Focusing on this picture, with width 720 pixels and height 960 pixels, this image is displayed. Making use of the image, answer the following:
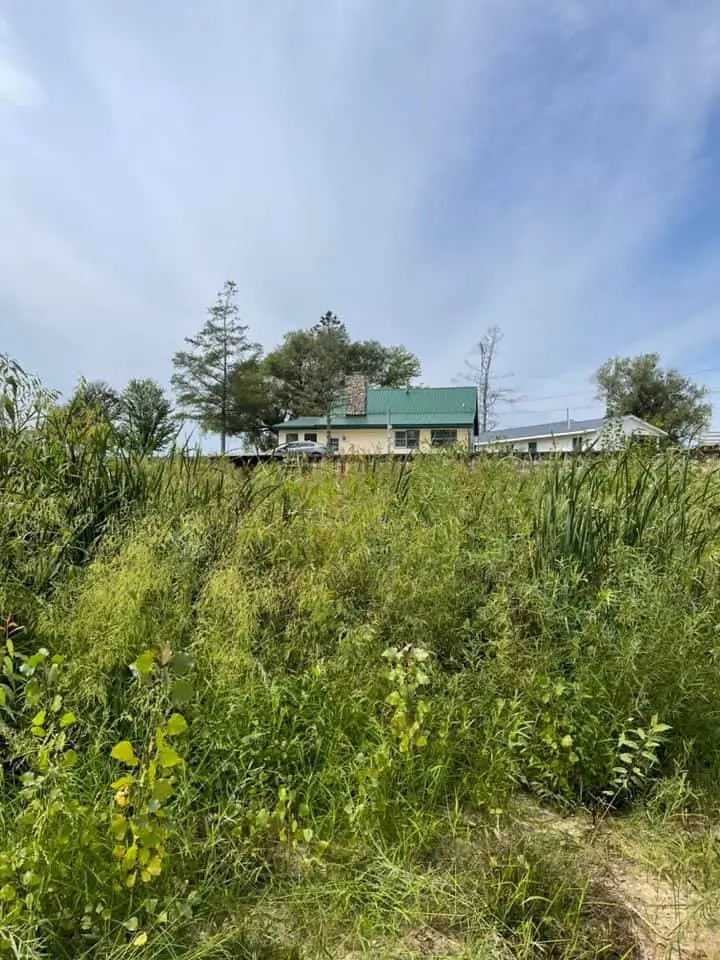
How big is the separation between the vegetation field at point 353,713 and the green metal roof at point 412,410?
24130mm

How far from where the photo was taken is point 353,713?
6.13ft

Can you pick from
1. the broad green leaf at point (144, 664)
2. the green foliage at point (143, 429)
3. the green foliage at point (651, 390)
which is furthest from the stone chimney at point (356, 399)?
the broad green leaf at point (144, 664)

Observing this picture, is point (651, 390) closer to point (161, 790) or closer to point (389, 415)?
point (389, 415)

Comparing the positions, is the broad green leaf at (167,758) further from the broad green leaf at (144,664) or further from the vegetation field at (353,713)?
the broad green leaf at (144,664)

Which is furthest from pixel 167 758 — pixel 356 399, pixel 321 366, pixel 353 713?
pixel 321 366

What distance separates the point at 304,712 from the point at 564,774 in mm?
937

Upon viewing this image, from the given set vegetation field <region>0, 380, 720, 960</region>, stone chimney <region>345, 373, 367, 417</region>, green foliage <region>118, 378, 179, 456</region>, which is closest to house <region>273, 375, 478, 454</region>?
stone chimney <region>345, 373, 367, 417</region>

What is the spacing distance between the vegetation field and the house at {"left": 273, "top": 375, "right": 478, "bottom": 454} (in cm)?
2333

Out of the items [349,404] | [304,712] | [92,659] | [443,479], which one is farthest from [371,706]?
[349,404]

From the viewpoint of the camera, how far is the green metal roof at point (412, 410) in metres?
26.7

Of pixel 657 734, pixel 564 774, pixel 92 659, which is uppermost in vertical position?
pixel 92 659

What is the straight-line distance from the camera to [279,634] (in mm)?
2082

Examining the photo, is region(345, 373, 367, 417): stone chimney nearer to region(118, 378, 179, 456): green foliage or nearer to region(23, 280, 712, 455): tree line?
region(23, 280, 712, 455): tree line

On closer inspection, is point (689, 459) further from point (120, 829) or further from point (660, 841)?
point (120, 829)
